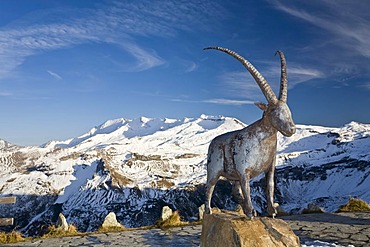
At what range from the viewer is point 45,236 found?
14039 mm

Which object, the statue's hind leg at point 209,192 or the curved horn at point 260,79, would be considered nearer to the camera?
the curved horn at point 260,79

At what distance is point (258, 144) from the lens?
23.5ft

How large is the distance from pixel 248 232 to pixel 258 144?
5.44 feet

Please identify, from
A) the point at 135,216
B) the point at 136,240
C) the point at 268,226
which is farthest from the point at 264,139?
the point at 135,216

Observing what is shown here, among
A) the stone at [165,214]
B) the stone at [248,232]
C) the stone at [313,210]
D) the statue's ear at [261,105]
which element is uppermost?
the statue's ear at [261,105]

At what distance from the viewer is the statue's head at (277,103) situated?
6.86m

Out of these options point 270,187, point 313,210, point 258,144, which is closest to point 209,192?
point 270,187

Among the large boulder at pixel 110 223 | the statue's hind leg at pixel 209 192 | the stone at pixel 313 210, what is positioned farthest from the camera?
the stone at pixel 313 210

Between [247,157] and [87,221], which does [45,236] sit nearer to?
[247,157]

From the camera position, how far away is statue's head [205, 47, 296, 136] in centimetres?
686

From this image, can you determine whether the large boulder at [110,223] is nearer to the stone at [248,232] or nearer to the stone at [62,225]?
the stone at [62,225]

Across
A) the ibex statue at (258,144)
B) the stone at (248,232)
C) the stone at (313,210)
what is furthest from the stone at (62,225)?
the stone at (313,210)

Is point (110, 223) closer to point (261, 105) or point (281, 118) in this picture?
point (261, 105)

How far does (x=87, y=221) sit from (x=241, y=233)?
658ft
